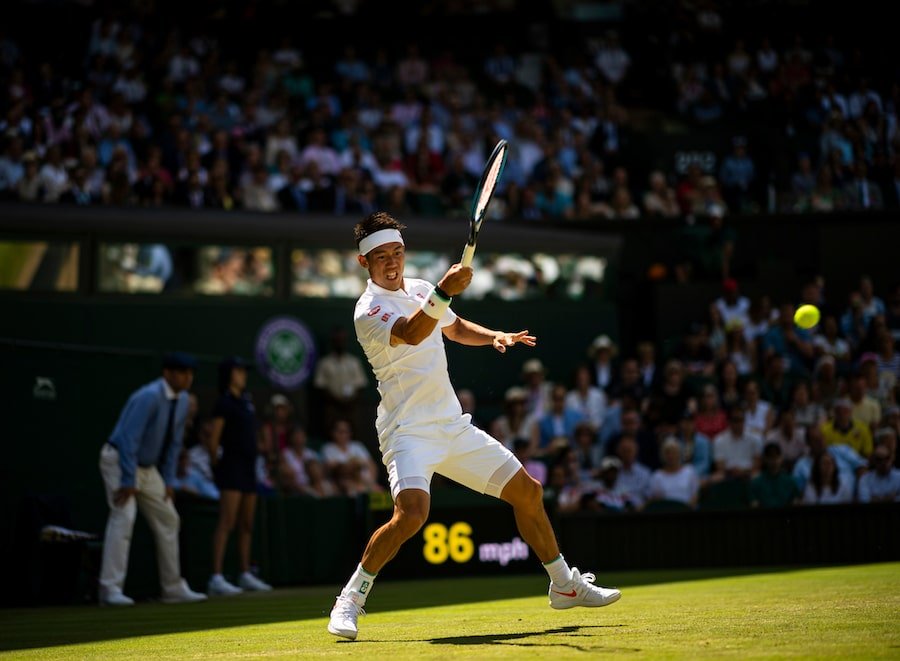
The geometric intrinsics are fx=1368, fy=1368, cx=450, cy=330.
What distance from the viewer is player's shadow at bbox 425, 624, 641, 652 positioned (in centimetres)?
596

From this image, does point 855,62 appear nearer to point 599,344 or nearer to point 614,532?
point 599,344

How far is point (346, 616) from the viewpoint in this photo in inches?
261

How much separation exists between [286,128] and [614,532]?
8.58 m

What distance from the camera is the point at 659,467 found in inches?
601

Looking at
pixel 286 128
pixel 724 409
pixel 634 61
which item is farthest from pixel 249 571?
pixel 634 61

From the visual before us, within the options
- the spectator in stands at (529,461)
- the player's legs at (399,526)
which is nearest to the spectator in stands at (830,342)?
the spectator in stands at (529,461)

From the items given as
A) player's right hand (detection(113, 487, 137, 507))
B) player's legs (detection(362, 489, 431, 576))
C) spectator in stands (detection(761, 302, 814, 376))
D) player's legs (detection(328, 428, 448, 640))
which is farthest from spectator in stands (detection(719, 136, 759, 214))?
player's legs (detection(362, 489, 431, 576))

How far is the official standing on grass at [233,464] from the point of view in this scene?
1181 cm

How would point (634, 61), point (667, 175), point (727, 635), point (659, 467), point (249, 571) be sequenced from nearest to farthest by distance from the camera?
point (727, 635)
point (249, 571)
point (659, 467)
point (667, 175)
point (634, 61)

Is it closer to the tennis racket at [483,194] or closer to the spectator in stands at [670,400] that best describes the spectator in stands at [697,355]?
the spectator in stands at [670,400]

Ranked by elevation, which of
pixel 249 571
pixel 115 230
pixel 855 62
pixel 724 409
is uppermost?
pixel 855 62

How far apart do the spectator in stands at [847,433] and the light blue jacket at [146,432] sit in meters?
7.34

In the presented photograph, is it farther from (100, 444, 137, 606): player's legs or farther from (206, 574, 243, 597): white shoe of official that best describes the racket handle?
(206, 574, 243, 597): white shoe of official

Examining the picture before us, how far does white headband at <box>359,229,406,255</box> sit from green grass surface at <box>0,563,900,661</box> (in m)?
1.98
